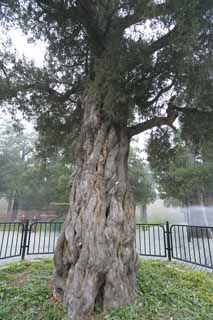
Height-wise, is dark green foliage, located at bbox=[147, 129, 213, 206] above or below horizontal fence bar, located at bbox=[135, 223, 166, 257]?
above

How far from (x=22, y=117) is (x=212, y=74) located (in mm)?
3177

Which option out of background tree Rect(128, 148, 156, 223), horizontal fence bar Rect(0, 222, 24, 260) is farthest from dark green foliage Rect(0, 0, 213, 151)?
background tree Rect(128, 148, 156, 223)

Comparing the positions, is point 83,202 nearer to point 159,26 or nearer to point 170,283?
point 170,283

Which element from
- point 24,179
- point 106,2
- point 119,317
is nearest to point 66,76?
point 106,2

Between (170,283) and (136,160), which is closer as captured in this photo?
(170,283)

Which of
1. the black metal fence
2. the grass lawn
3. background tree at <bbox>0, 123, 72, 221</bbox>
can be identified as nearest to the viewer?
the grass lawn

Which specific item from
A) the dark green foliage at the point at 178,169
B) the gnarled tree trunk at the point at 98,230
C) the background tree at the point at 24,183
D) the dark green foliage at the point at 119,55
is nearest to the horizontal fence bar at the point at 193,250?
the dark green foliage at the point at 178,169

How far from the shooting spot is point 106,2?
2.43 metres

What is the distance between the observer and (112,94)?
2.33m

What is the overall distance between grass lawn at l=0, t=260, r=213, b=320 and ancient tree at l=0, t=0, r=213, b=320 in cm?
17

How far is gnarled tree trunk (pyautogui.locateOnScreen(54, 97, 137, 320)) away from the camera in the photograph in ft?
6.65

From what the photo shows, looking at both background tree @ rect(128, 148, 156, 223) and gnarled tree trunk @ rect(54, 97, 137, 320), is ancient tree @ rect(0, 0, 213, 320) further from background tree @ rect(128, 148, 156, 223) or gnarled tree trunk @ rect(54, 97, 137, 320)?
background tree @ rect(128, 148, 156, 223)

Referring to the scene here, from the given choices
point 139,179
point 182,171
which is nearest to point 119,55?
point 182,171

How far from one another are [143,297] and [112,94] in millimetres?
2358
